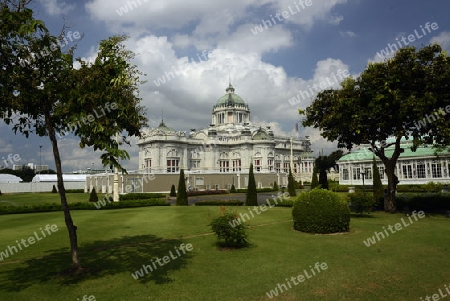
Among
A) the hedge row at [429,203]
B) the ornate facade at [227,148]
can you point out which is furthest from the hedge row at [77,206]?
the ornate facade at [227,148]

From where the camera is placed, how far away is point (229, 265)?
10.4 m

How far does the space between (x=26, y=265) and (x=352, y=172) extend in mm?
48179

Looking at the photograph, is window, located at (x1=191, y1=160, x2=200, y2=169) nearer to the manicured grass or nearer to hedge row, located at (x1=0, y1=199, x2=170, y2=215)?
the manicured grass

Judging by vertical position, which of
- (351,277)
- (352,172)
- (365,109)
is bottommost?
(351,277)

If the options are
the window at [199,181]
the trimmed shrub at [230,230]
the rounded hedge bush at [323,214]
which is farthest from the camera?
the window at [199,181]

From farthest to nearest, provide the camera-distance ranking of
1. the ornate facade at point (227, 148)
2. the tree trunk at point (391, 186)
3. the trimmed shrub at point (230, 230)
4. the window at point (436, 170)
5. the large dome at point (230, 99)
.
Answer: the large dome at point (230, 99) → the ornate facade at point (227, 148) → the window at point (436, 170) → the tree trunk at point (391, 186) → the trimmed shrub at point (230, 230)

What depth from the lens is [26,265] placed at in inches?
419

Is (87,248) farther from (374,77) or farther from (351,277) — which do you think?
(374,77)

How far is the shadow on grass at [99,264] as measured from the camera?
9172mm

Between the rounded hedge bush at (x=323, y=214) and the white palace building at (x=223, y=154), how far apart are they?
44.4 metres

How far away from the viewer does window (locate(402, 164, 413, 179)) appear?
150ft

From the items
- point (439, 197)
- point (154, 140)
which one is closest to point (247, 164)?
point (154, 140)

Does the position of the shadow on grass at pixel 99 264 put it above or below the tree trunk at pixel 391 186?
below

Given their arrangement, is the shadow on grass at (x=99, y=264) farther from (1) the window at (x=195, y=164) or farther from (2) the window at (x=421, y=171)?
(1) the window at (x=195, y=164)
